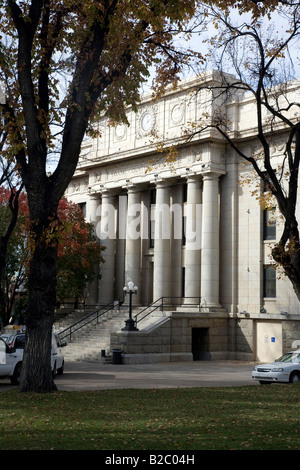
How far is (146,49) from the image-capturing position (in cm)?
1786

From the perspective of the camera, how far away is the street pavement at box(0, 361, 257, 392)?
22.2 meters

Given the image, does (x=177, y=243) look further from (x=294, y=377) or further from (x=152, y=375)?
(x=294, y=377)

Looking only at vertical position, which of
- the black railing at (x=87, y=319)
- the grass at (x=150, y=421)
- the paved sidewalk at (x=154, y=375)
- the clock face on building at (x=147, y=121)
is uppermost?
the clock face on building at (x=147, y=121)

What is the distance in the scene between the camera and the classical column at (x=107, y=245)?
44.5 meters

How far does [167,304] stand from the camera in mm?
39781

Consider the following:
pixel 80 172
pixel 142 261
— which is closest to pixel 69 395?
pixel 142 261

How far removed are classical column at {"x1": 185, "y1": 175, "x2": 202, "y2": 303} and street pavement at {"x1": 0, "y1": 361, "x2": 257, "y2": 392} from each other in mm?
4984

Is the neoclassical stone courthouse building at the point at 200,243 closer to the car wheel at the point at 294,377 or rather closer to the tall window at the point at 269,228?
the tall window at the point at 269,228

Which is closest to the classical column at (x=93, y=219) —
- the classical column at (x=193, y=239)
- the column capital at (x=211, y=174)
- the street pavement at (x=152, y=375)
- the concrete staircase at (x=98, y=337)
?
the concrete staircase at (x=98, y=337)

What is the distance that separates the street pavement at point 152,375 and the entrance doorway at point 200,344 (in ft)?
5.83

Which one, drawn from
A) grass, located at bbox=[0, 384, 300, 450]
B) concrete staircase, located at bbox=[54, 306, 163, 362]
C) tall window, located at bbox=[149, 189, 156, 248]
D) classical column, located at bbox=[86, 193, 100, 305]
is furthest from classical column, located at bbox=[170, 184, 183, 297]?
grass, located at bbox=[0, 384, 300, 450]

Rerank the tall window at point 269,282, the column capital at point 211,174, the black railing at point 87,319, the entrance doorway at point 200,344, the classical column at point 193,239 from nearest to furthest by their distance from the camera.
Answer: the tall window at point 269,282, the entrance doorway at point 200,344, the column capital at point 211,174, the classical column at point 193,239, the black railing at point 87,319
